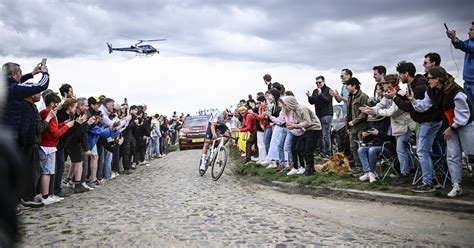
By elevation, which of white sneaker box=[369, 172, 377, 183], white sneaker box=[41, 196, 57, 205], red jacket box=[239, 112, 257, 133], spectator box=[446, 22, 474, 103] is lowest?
white sneaker box=[41, 196, 57, 205]

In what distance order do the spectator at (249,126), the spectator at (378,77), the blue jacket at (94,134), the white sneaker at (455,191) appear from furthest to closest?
1. the spectator at (249,126)
2. the blue jacket at (94,134)
3. the spectator at (378,77)
4. the white sneaker at (455,191)

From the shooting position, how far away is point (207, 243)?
15.8ft

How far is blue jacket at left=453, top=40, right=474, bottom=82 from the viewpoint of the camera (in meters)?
8.29

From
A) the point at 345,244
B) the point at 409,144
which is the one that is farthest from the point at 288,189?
the point at 345,244

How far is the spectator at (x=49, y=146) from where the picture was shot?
7734mm

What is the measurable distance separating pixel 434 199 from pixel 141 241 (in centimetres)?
469

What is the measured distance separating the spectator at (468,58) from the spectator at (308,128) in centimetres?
331

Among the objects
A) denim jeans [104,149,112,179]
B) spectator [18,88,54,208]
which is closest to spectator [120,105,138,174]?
denim jeans [104,149,112,179]

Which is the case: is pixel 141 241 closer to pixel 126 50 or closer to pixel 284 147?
pixel 284 147

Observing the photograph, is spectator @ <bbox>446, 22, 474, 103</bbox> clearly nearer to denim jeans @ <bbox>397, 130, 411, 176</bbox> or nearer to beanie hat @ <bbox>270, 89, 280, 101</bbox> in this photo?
denim jeans @ <bbox>397, 130, 411, 176</bbox>

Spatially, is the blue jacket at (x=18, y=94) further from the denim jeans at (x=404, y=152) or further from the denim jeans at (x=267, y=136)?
the denim jeans at (x=267, y=136)

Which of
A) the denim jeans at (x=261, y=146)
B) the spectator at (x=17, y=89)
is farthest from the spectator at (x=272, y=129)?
the spectator at (x=17, y=89)

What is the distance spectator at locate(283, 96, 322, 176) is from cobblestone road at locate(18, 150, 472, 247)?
6.53 ft

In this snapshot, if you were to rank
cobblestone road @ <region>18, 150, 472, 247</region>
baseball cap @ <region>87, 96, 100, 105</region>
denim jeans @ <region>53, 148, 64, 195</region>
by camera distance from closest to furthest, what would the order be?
cobblestone road @ <region>18, 150, 472, 247</region>
denim jeans @ <region>53, 148, 64, 195</region>
baseball cap @ <region>87, 96, 100, 105</region>
